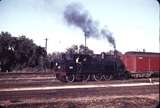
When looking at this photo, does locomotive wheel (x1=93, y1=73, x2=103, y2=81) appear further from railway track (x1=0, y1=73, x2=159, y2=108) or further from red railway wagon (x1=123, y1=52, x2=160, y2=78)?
railway track (x1=0, y1=73, x2=159, y2=108)

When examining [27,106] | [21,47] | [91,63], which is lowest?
[27,106]

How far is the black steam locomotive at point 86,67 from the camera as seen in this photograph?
2714 centimetres

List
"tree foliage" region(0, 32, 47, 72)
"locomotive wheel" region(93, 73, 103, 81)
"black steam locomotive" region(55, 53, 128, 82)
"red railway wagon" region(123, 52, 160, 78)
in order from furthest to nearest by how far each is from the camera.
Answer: "tree foliage" region(0, 32, 47, 72), "red railway wagon" region(123, 52, 160, 78), "locomotive wheel" region(93, 73, 103, 81), "black steam locomotive" region(55, 53, 128, 82)

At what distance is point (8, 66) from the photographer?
51281 millimetres

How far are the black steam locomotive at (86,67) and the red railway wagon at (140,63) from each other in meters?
1.88

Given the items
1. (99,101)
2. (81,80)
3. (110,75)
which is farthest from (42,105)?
(110,75)

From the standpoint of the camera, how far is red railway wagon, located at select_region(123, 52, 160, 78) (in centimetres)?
3180

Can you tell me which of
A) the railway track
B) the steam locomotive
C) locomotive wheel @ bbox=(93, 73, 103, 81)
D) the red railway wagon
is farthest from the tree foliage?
the railway track

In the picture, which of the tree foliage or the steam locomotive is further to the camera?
the tree foliage

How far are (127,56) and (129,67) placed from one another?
1.16 m

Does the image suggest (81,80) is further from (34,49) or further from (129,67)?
(34,49)

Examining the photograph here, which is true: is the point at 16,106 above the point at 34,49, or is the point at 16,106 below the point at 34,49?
below

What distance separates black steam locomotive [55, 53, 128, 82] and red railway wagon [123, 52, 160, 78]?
6.18 feet

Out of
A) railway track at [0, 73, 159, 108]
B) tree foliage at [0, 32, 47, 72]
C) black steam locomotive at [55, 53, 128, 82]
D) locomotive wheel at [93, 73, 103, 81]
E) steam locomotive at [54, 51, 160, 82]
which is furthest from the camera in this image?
tree foliage at [0, 32, 47, 72]
